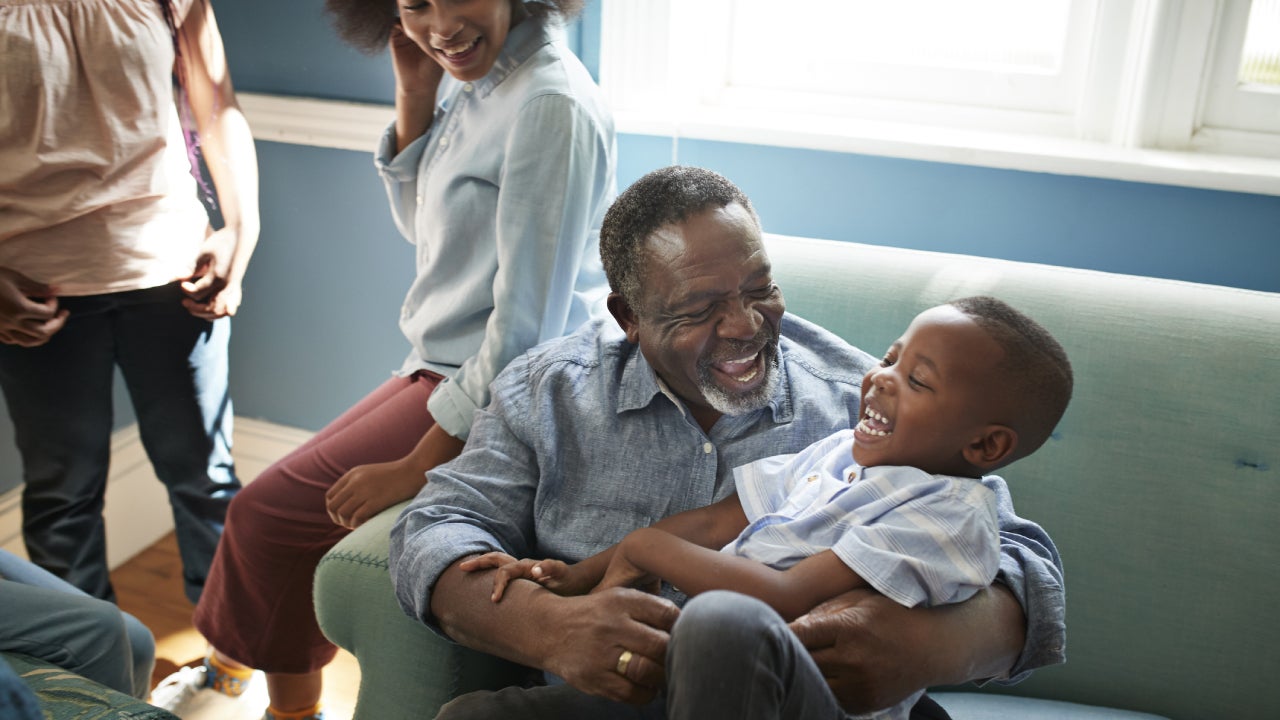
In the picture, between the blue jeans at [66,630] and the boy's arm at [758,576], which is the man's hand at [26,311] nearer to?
the blue jeans at [66,630]

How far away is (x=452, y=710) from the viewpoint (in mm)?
1285

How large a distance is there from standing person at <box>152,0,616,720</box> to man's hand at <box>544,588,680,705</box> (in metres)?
0.47

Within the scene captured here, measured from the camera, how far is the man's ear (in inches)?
60.3

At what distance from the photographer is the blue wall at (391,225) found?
75.8 inches

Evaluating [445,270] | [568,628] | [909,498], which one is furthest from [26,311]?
[909,498]

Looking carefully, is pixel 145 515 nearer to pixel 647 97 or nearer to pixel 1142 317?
pixel 647 97

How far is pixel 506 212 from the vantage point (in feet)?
5.27

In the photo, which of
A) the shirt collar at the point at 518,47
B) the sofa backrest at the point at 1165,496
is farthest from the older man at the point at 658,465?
the shirt collar at the point at 518,47

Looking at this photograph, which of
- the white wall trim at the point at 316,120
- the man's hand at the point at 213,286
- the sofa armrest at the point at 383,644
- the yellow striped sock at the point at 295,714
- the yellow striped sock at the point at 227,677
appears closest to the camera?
the sofa armrest at the point at 383,644

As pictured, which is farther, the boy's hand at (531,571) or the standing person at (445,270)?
the standing person at (445,270)

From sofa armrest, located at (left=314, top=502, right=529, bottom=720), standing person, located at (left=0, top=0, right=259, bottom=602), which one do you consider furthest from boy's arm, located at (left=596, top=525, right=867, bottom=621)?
standing person, located at (left=0, top=0, right=259, bottom=602)

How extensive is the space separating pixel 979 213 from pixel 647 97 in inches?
27.4

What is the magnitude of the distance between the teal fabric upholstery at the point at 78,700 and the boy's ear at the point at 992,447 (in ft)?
3.18

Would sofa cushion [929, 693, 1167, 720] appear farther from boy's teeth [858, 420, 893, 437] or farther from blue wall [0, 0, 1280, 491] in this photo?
blue wall [0, 0, 1280, 491]
